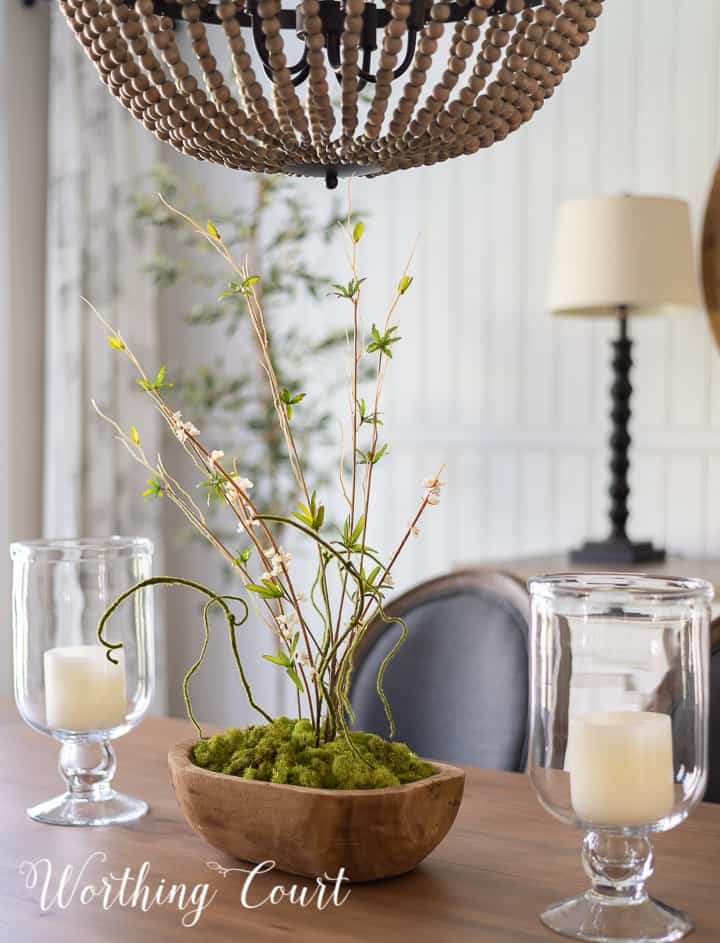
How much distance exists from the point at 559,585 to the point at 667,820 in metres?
0.20

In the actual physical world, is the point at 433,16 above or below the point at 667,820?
above

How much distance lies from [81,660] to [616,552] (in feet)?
5.39

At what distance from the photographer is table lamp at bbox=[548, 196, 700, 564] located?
253 cm

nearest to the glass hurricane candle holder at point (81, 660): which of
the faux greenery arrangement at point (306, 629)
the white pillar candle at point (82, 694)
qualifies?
the white pillar candle at point (82, 694)

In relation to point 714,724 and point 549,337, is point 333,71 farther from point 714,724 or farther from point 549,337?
point 549,337

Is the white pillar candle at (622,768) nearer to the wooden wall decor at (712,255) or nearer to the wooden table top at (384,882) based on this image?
the wooden table top at (384,882)

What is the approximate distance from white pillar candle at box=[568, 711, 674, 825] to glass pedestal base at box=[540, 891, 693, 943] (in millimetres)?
75

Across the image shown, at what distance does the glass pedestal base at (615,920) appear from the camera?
0.89 meters

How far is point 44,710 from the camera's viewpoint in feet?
4.07

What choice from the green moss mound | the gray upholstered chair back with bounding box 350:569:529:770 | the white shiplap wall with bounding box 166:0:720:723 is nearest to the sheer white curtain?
the white shiplap wall with bounding box 166:0:720:723

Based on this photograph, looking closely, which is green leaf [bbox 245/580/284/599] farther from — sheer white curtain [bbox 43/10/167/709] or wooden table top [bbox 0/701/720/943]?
sheer white curtain [bbox 43/10/167/709]

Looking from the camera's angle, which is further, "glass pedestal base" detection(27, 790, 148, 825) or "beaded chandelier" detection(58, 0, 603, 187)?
"glass pedestal base" detection(27, 790, 148, 825)

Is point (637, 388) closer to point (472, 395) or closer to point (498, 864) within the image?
point (472, 395)

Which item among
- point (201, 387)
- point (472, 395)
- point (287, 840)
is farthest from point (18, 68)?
point (287, 840)
